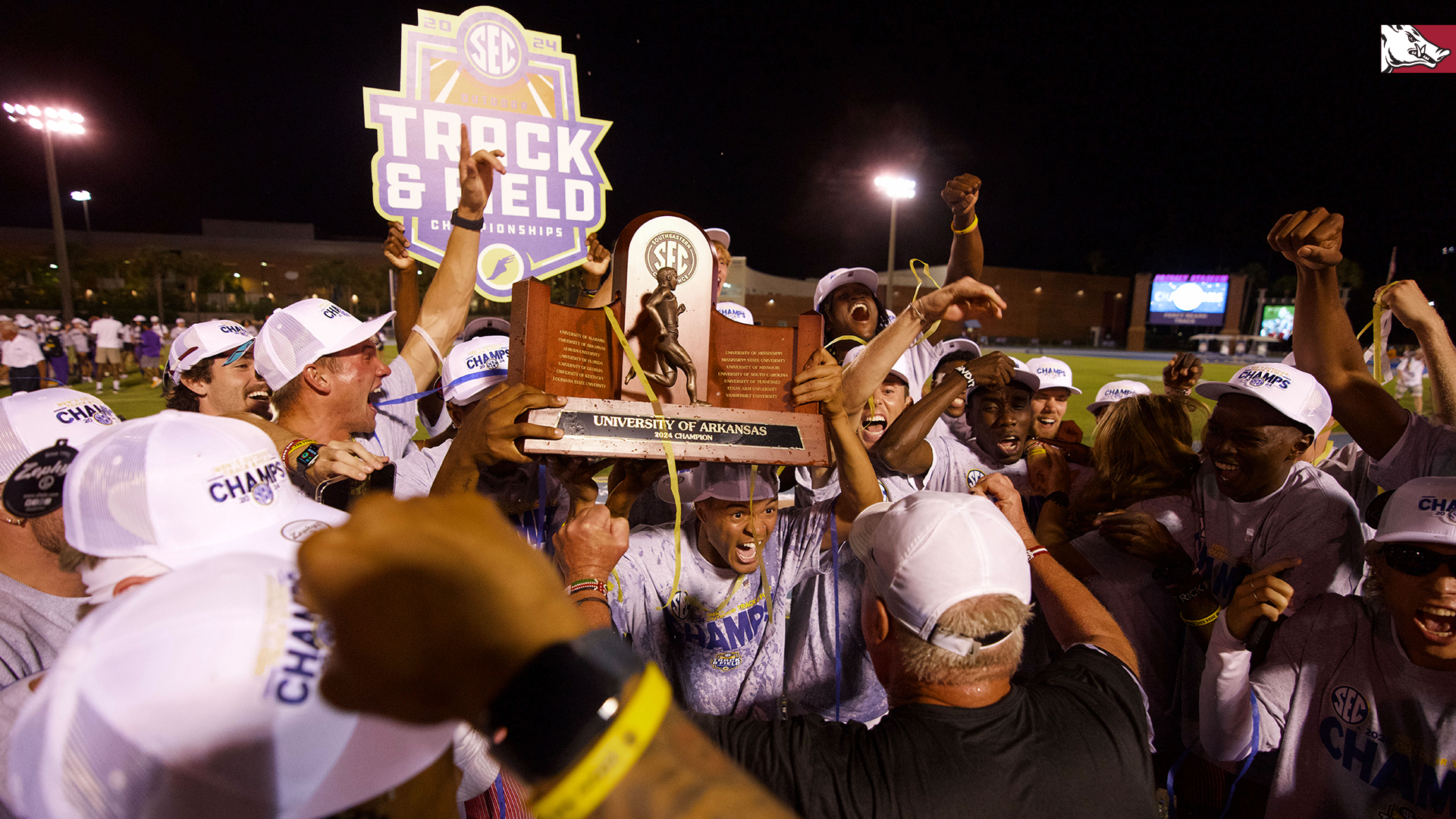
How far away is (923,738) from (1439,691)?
1.71 metres

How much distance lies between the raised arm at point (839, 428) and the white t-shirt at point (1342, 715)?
1266 mm

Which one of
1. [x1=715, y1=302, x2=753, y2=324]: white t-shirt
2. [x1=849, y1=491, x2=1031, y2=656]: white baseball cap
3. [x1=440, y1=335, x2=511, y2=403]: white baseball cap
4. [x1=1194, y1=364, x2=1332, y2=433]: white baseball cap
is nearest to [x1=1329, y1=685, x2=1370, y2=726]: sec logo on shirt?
[x1=1194, y1=364, x2=1332, y2=433]: white baseball cap

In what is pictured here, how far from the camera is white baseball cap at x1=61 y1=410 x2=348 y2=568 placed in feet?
3.37

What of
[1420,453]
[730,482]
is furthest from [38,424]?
[1420,453]

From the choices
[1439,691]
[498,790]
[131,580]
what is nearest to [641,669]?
[131,580]

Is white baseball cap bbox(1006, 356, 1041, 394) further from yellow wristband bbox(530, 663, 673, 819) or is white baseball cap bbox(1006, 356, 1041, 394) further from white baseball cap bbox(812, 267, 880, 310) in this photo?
yellow wristband bbox(530, 663, 673, 819)

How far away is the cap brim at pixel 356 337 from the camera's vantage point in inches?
109

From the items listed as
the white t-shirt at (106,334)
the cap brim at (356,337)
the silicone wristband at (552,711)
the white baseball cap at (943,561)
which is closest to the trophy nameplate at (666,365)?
the white baseball cap at (943,561)

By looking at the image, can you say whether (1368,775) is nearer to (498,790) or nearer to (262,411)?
(498,790)

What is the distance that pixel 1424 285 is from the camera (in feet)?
137

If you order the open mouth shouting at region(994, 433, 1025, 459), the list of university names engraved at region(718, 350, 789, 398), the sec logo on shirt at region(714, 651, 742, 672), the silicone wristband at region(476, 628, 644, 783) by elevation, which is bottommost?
the sec logo on shirt at region(714, 651, 742, 672)

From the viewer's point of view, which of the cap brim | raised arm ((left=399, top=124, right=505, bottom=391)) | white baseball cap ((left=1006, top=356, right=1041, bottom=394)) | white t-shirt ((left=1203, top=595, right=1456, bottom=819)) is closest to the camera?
white t-shirt ((left=1203, top=595, right=1456, bottom=819))

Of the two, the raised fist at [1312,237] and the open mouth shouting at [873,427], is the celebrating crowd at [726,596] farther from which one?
the open mouth shouting at [873,427]

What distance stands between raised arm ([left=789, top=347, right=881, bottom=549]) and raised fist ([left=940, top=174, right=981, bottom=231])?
1.66 m
